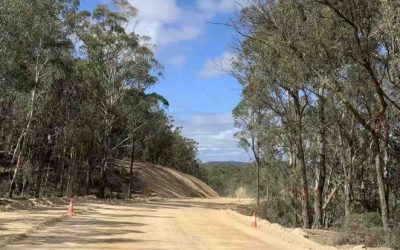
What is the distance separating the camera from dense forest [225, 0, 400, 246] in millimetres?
16984

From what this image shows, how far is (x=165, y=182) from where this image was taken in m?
64.4

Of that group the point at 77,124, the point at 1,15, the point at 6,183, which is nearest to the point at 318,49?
the point at 1,15

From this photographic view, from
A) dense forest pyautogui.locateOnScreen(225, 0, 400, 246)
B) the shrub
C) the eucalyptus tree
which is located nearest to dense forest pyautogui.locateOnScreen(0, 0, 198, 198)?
the eucalyptus tree

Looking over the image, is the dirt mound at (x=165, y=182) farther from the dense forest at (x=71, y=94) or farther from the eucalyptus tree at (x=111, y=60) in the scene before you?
the eucalyptus tree at (x=111, y=60)

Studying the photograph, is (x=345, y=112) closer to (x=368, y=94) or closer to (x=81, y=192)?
(x=368, y=94)

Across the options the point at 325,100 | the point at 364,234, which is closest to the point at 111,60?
the point at 325,100

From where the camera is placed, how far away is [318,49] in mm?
18625

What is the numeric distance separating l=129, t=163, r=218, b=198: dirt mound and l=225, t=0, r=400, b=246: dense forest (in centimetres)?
2077

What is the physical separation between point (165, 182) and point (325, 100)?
137ft

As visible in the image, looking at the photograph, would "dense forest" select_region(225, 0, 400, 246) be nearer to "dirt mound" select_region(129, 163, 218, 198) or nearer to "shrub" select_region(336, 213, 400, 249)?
"shrub" select_region(336, 213, 400, 249)

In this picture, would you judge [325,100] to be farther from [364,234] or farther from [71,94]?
[71,94]

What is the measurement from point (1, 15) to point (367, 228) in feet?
60.3

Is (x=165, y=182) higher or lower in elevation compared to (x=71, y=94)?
lower

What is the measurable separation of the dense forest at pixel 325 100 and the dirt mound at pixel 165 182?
20771 millimetres
